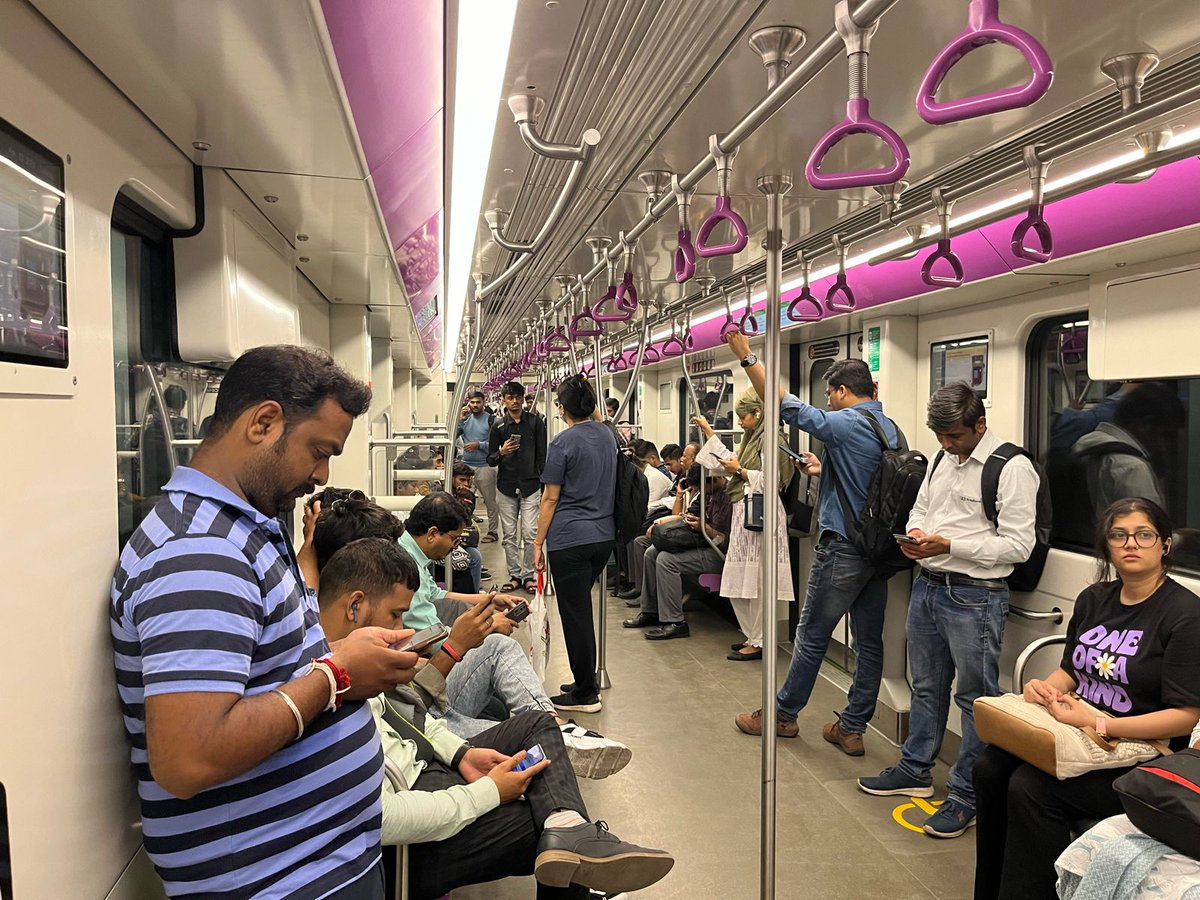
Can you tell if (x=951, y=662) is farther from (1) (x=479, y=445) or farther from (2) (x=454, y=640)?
(1) (x=479, y=445)

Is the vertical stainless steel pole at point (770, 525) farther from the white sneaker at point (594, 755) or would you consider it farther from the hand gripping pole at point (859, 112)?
the hand gripping pole at point (859, 112)

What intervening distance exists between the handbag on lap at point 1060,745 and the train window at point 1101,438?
1023 mm

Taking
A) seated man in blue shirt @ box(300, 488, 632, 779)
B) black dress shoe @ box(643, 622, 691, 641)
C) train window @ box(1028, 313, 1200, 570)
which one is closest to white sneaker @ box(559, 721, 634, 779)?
seated man in blue shirt @ box(300, 488, 632, 779)

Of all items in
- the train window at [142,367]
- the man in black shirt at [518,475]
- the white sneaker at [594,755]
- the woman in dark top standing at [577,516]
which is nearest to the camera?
the train window at [142,367]

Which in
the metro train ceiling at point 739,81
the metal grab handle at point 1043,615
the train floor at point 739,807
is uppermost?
the metro train ceiling at point 739,81

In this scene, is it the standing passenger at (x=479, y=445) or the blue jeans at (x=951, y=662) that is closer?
the blue jeans at (x=951, y=662)

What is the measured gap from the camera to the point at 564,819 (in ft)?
6.89

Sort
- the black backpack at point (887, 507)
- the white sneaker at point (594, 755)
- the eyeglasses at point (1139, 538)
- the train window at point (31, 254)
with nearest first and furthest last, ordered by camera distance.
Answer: the train window at point (31, 254) → the eyeglasses at point (1139, 538) → the white sneaker at point (594, 755) → the black backpack at point (887, 507)

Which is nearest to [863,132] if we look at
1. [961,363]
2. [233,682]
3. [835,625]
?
[233,682]

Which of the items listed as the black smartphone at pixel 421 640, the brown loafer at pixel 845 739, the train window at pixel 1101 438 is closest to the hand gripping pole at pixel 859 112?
the black smartphone at pixel 421 640

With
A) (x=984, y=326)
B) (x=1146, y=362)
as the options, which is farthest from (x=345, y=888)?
(x=984, y=326)

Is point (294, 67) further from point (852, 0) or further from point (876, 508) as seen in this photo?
point (876, 508)

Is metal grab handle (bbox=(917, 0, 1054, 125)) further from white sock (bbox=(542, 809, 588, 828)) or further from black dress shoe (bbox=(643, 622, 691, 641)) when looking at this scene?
black dress shoe (bbox=(643, 622, 691, 641))

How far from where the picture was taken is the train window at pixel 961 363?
13.1ft
